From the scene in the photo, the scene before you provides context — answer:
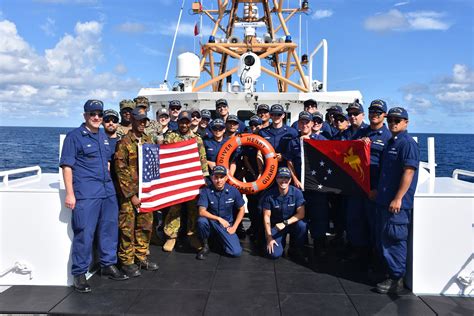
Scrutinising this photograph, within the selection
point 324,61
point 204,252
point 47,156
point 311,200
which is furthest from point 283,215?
point 47,156

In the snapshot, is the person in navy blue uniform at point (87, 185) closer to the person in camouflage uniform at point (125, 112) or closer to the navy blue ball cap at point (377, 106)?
the person in camouflage uniform at point (125, 112)

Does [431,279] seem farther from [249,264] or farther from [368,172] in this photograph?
[249,264]

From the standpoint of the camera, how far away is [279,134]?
4664 millimetres

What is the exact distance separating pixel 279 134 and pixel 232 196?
37.6 inches

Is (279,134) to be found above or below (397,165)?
above

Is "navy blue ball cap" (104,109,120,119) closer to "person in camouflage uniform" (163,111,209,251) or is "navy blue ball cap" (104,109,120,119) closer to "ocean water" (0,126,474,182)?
"person in camouflage uniform" (163,111,209,251)

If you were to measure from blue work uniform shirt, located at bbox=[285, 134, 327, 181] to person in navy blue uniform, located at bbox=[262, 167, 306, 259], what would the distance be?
0.25 metres

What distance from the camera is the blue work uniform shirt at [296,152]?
4.36 metres

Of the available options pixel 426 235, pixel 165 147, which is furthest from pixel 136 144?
pixel 426 235

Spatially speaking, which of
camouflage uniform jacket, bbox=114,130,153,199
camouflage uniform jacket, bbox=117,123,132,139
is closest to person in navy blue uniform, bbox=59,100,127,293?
camouflage uniform jacket, bbox=114,130,153,199

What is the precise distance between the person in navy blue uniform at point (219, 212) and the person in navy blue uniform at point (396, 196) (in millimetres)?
1512

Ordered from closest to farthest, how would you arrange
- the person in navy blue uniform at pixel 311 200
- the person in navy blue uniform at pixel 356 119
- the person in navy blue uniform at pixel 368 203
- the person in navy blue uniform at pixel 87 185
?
the person in navy blue uniform at pixel 87 185 < the person in navy blue uniform at pixel 368 203 < the person in navy blue uniform at pixel 356 119 < the person in navy blue uniform at pixel 311 200

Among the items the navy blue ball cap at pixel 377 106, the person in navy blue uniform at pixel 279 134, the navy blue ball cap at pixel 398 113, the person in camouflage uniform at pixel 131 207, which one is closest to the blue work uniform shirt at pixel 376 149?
the navy blue ball cap at pixel 377 106

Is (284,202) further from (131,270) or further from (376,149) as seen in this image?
(131,270)
